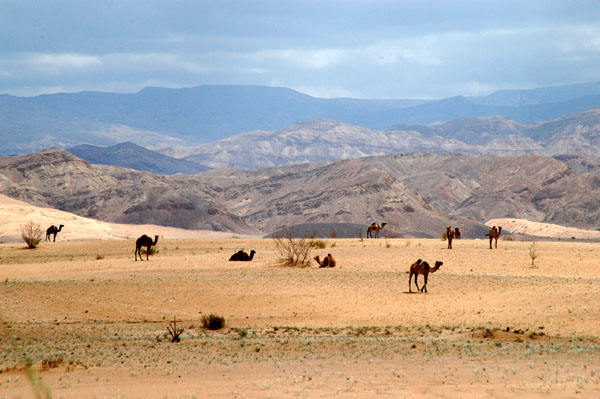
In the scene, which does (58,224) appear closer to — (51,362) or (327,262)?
(327,262)

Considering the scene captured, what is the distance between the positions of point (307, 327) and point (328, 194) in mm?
114219

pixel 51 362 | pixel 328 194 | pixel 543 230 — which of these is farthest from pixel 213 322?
pixel 328 194

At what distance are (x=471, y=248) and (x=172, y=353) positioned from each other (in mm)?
24571

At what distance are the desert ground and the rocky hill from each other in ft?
211

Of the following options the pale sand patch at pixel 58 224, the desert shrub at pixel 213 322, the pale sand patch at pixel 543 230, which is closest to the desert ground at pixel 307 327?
the desert shrub at pixel 213 322

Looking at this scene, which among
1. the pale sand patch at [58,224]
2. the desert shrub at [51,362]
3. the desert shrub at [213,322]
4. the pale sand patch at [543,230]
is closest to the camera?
the desert shrub at [51,362]

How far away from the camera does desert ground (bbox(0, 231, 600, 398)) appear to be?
11.2 meters

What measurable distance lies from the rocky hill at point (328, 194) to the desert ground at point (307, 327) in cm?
6423

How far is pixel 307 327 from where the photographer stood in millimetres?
18625

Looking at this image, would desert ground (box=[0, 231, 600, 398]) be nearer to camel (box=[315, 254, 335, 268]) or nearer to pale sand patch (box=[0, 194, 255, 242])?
camel (box=[315, 254, 335, 268])

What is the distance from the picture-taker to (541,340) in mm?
15672

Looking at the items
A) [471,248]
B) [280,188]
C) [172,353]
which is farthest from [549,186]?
[172,353]

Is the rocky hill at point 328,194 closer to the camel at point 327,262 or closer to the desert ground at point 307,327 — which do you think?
the camel at point 327,262

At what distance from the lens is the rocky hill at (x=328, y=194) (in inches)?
4405
